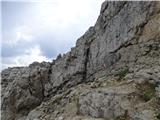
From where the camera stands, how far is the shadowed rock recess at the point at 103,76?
22828 mm

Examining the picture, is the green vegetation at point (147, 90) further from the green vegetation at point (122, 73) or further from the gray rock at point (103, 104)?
the green vegetation at point (122, 73)

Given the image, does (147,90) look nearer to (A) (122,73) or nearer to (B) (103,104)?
(B) (103,104)

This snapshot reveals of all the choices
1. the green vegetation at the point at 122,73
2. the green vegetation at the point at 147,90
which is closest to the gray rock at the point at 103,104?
the green vegetation at the point at 147,90

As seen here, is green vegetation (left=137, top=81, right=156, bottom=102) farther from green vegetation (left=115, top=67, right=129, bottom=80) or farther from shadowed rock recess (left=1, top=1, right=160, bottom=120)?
green vegetation (left=115, top=67, right=129, bottom=80)

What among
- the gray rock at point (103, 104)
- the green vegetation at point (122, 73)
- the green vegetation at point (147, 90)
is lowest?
the gray rock at point (103, 104)

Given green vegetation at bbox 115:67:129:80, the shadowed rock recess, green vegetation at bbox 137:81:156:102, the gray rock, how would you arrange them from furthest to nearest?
green vegetation at bbox 115:67:129:80
the shadowed rock recess
the gray rock
green vegetation at bbox 137:81:156:102

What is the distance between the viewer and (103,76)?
28.7m

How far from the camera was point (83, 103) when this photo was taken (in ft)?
80.6

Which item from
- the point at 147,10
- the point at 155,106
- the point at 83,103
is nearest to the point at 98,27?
the point at 147,10

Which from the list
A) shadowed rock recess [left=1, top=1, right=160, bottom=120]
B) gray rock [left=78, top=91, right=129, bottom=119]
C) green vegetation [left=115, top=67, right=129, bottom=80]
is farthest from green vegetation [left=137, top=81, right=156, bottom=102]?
green vegetation [left=115, top=67, right=129, bottom=80]

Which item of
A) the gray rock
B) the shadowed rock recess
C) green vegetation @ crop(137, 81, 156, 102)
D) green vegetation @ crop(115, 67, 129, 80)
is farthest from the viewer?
green vegetation @ crop(115, 67, 129, 80)

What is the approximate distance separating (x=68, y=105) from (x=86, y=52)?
10.1m

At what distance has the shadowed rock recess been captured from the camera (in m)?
22.8

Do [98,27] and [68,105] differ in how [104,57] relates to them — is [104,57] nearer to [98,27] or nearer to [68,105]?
[98,27]
